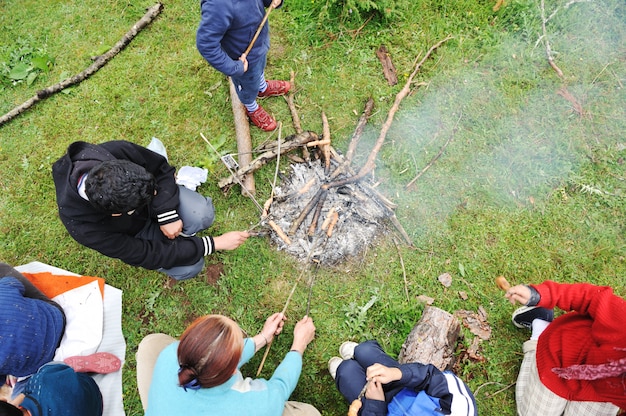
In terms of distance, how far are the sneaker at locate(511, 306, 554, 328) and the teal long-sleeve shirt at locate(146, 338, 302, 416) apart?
2246mm

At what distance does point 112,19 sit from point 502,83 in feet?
16.1

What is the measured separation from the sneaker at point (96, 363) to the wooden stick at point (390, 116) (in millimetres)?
2923

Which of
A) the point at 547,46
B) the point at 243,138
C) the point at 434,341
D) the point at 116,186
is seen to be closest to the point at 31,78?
the point at 243,138

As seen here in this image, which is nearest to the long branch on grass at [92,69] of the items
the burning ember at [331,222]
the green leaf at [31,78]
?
the green leaf at [31,78]

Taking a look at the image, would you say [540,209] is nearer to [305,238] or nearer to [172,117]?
[305,238]

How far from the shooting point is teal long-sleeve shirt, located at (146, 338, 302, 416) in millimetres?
2309

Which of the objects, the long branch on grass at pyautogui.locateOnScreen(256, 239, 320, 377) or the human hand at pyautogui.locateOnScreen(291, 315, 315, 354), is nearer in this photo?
the human hand at pyautogui.locateOnScreen(291, 315, 315, 354)

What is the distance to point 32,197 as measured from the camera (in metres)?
4.45

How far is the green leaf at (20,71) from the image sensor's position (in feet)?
16.1

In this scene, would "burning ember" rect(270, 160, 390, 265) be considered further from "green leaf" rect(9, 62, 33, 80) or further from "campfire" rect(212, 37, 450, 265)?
"green leaf" rect(9, 62, 33, 80)

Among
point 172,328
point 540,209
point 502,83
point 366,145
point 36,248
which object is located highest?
point 502,83

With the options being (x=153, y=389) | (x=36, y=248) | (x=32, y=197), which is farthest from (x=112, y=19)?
(x=153, y=389)

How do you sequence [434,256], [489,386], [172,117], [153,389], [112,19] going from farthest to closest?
[112,19] < [172,117] < [434,256] < [489,386] < [153,389]

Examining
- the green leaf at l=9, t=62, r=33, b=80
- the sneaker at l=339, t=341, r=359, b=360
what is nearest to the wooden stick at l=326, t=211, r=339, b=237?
the sneaker at l=339, t=341, r=359, b=360
